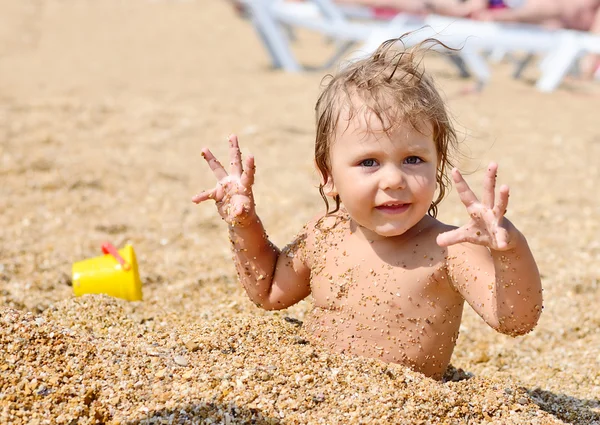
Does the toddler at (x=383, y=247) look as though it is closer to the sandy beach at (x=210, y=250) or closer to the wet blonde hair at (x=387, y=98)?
the wet blonde hair at (x=387, y=98)

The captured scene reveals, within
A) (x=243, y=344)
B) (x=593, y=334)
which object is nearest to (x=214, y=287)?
(x=243, y=344)

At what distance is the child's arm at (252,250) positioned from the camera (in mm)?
2377

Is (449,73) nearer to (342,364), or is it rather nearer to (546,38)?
(546,38)

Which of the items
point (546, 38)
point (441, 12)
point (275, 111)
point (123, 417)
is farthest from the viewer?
point (441, 12)

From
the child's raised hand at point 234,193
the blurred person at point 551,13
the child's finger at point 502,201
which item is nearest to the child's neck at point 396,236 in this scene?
the child's raised hand at point 234,193

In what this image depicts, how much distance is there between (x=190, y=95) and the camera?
7766 millimetres

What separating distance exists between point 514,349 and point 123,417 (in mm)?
1659

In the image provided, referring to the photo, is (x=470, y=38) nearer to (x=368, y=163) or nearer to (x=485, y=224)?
(x=368, y=163)

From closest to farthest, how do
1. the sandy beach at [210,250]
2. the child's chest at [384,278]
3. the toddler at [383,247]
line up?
1. the sandy beach at [210,250]
2. the toddler at [383,247]
3. the child's chest at [384,278]

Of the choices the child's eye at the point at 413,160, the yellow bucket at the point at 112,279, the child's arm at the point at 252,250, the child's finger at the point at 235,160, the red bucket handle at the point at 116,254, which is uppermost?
the child's eye at the point at 413,160

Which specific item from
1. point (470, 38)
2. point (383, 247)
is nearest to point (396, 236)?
point (383, 247)

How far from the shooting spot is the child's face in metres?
2.13

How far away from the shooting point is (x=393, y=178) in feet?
6.91

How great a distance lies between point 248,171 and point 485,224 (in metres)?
0.76
